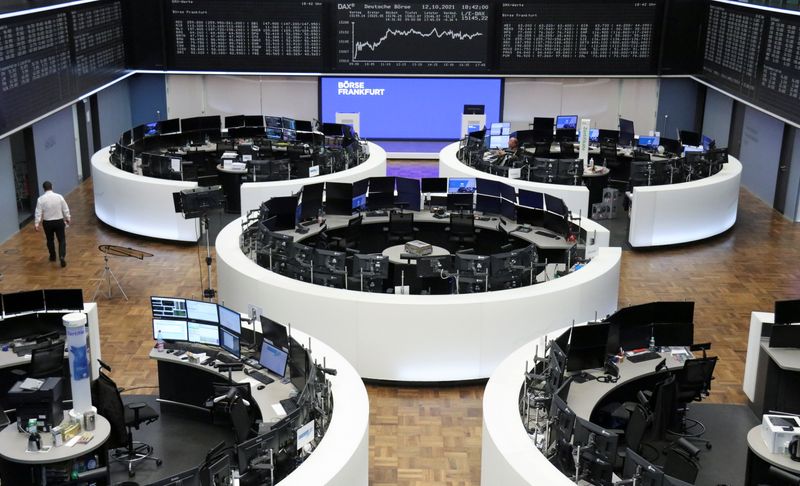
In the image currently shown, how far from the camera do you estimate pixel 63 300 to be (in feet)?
33.2

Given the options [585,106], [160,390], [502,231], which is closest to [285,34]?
[585,106]

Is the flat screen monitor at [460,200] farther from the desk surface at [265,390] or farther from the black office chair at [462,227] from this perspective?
the desk surface at [265,390]

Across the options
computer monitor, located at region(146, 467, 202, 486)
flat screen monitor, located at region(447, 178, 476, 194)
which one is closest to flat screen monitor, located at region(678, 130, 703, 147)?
flat screen monitor, located at region(447, 178, 476, 194)

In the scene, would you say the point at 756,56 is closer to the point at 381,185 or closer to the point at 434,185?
the point at 434,185

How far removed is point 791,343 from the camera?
9992mm

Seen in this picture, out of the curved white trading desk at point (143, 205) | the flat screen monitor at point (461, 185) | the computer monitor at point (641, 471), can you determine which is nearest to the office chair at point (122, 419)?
the computer monitor at point (641, 471)

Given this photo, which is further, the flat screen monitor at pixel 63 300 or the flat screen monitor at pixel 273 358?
the flat screen monitor at pixel 63 300

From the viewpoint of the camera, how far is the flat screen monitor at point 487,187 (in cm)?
1445

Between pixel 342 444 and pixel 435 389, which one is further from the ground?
pixel 342 444

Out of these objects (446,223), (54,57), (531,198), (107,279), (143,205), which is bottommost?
(107,279)

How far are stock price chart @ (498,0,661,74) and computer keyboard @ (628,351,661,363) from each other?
11931mm

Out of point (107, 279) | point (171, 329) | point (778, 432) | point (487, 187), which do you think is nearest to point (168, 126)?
point (107, 279)

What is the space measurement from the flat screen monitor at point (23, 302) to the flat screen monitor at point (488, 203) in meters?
6.68

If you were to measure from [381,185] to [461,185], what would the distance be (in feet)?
4.28
